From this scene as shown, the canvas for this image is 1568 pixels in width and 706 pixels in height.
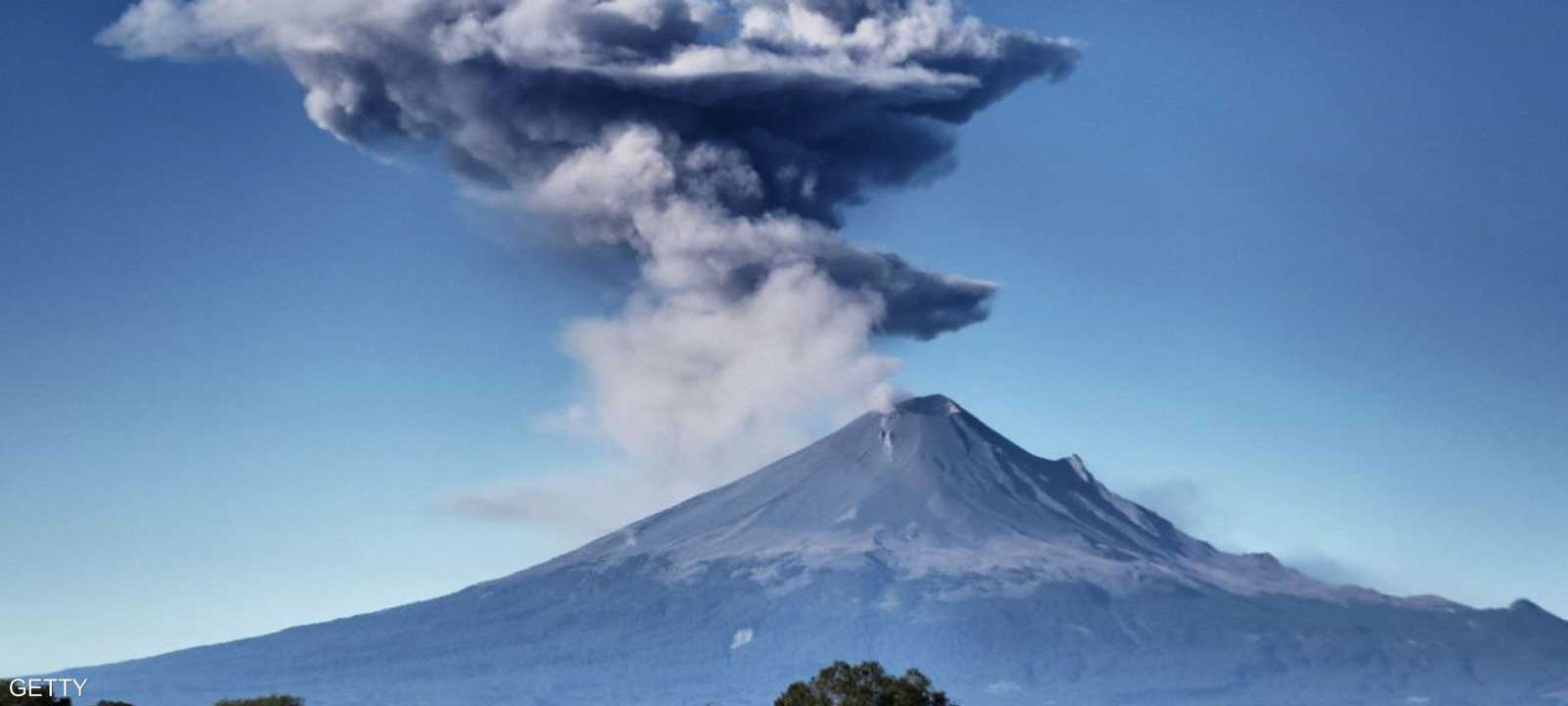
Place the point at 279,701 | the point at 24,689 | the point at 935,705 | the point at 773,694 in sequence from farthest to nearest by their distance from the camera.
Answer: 1. the point at 773,694
2. the point at 279,701
3. the point at 935,705
4. the point at 24,689

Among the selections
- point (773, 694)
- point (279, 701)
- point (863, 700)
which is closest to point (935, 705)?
point (863, 700)

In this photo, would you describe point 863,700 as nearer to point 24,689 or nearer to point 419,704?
point 24,689

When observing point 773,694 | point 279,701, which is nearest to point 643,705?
point 773,694

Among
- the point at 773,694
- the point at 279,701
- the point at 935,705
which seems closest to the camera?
the point at 935,705

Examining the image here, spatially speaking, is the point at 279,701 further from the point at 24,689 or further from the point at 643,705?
the point at 643,705

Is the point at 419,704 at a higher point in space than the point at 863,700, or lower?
higher

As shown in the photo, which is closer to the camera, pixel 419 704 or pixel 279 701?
pixel 279 701
